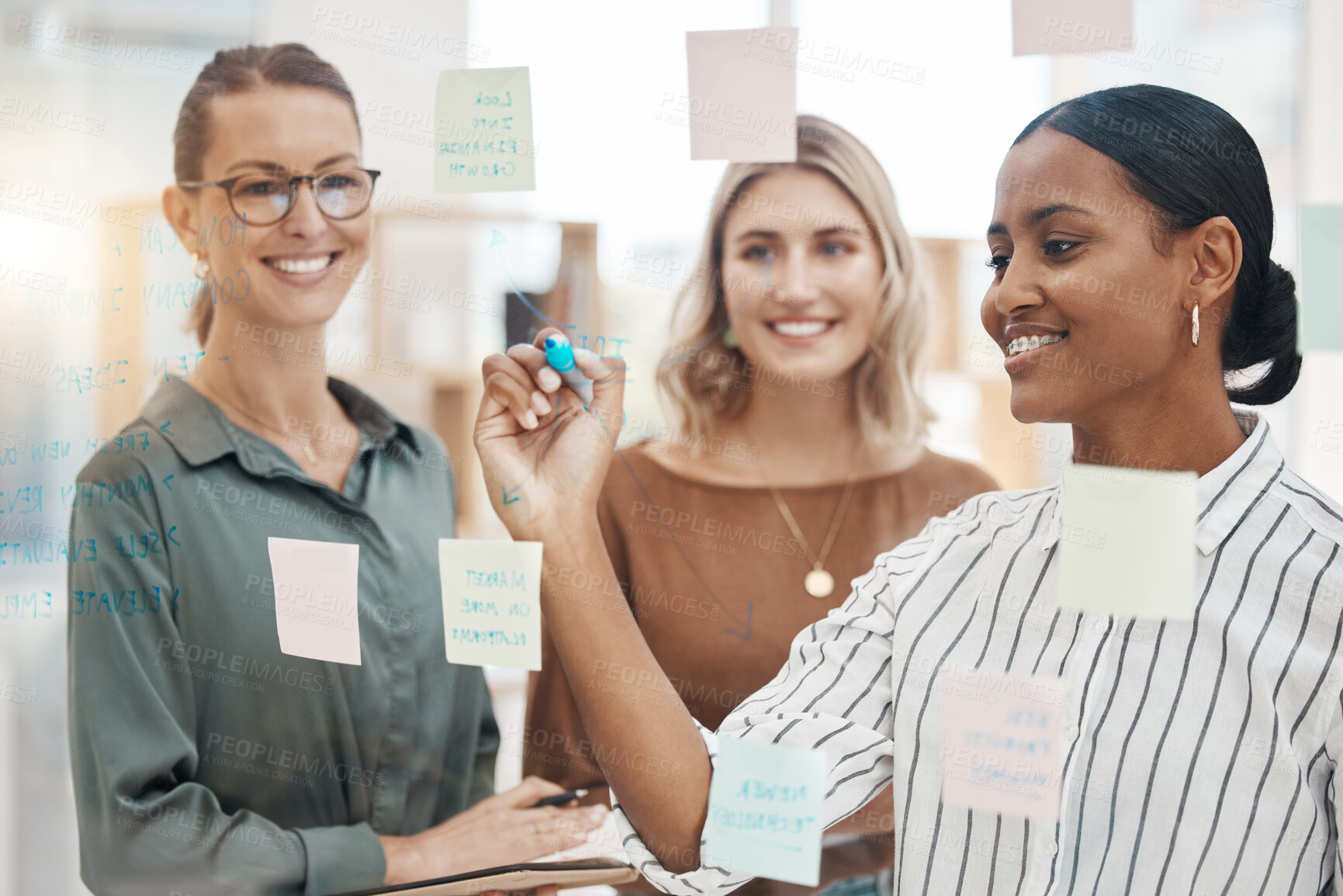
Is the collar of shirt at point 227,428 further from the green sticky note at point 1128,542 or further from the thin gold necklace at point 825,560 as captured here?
the green sticky note at point 1128,542

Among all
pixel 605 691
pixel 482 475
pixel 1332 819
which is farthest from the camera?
pixel 482 475

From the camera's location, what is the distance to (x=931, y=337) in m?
1.00

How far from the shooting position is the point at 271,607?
1.15 meters

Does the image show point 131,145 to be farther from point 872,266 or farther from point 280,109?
point 872,266

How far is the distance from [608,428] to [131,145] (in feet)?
2.36

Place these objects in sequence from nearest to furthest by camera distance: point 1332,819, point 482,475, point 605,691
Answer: point 1332,819 < point 605,691 < point 482,475

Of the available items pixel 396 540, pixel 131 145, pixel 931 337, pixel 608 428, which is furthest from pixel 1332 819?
pixel 131 145

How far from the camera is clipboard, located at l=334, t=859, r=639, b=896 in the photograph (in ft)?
3.59

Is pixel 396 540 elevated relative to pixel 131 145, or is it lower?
lower

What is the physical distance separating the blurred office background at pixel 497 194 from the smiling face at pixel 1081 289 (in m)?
0.08

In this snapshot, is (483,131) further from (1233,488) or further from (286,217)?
(1233,488)

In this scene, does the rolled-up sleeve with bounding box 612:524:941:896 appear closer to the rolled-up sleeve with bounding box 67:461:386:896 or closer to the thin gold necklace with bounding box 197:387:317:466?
the rolled-up sleeve with bounding box 67:461:386:896

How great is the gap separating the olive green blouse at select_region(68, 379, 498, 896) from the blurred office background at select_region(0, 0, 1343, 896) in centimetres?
7

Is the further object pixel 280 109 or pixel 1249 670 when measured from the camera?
pixel 280 109
